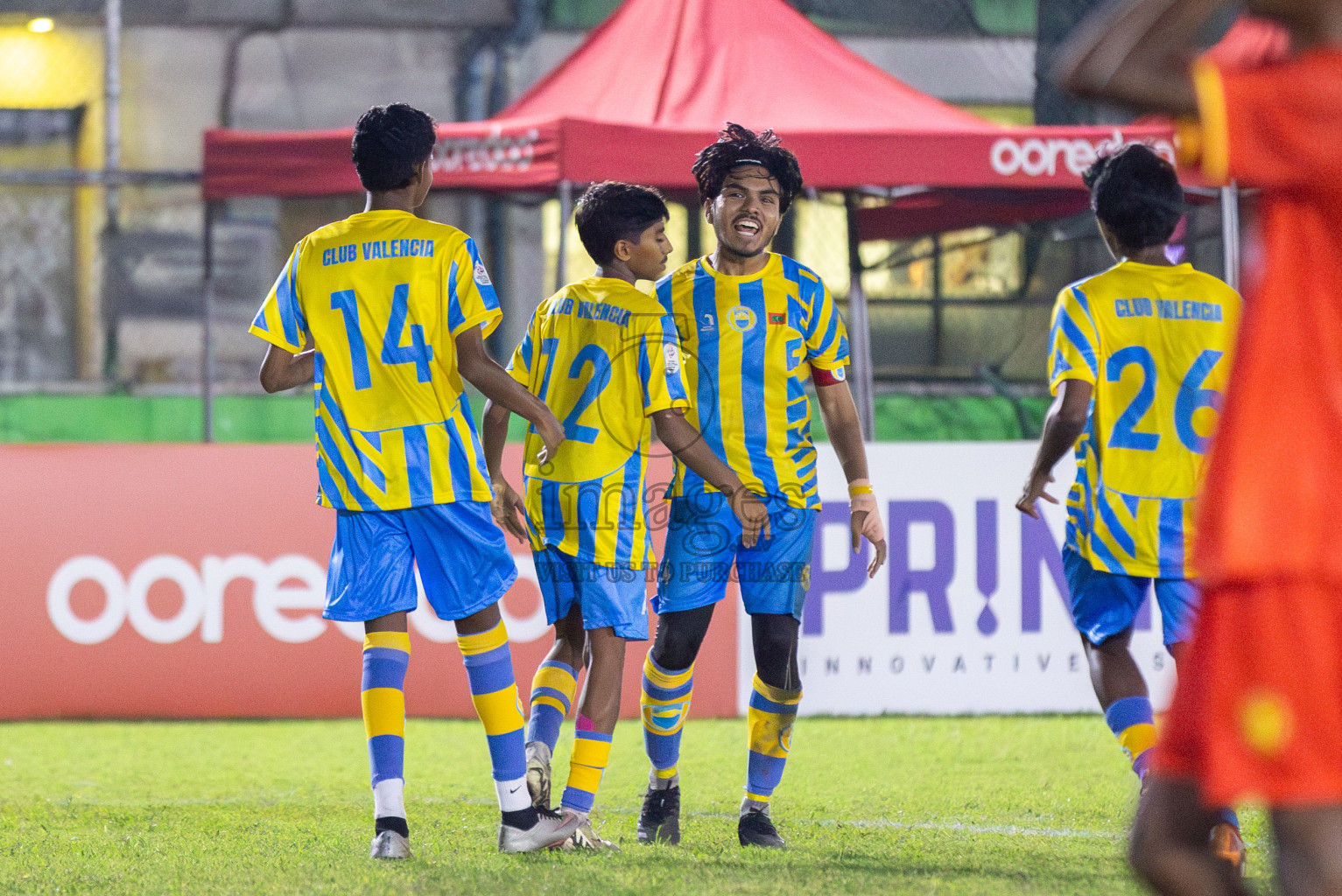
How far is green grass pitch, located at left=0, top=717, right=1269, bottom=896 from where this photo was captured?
3.55 m

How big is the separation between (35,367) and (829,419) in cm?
887

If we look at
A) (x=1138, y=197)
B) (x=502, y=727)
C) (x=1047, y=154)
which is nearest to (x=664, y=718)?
(x=502, y=727)

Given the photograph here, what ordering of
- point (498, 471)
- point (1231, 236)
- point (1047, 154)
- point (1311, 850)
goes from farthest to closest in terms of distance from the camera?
point (1231, 236)
point (1047, 154)
point (498, 471)
point (1311, 850)

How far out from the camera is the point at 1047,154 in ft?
27.2

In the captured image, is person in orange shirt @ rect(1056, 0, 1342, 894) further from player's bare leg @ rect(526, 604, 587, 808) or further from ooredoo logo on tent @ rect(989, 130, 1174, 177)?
ooredoo logo on tent @ rect(989, 130, 1174, 177)

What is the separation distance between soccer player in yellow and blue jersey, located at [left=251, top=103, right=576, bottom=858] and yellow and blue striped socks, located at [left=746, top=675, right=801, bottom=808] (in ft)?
→ 2.04

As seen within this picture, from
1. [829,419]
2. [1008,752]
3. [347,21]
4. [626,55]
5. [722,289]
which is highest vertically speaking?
[347,21]

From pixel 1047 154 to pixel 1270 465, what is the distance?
6.71 metres

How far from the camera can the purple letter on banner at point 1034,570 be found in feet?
21.5

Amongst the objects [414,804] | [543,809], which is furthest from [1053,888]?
[414,804]

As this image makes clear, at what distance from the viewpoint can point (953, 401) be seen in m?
11.1

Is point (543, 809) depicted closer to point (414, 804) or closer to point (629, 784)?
point (414, 804)

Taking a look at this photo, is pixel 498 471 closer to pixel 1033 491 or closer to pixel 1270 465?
pixel 1033 491

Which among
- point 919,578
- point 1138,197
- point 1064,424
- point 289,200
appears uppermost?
point 289,200
